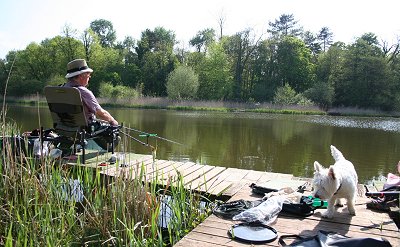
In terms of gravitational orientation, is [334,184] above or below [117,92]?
below

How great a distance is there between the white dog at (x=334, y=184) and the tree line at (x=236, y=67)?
31.5 metres

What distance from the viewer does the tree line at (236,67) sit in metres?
35.5

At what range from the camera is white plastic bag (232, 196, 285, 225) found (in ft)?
9.49

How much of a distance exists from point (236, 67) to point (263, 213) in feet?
130

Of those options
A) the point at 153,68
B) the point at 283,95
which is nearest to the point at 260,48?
the point at 283,95

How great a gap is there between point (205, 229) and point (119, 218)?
2.25 ft

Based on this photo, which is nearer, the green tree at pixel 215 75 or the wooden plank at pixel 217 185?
the wooden plank at pixel 217 185

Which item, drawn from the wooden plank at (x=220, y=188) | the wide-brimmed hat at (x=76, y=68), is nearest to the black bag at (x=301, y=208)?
the wooden plank at (x=220, y=188)

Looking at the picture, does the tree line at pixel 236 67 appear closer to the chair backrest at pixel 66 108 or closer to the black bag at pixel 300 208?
the chair backrest at pixel 66 108

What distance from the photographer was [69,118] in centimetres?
495

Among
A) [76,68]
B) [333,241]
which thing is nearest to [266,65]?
[76,68]

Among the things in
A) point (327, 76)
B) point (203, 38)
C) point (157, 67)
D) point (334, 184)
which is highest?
point (203, 38)

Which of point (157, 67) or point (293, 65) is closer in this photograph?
point (157, 67)

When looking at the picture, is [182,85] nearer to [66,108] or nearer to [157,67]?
[157,67]
